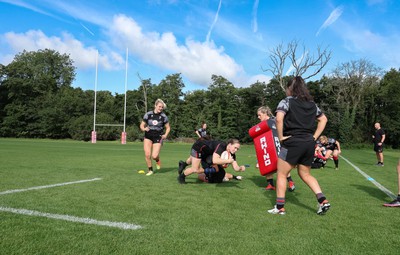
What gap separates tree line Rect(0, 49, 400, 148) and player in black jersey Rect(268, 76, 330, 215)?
5011 centimetres

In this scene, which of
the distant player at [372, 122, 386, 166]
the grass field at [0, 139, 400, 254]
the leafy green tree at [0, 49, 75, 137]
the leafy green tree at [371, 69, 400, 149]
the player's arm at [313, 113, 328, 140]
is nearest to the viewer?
the grass field at [0, 139, 400, 254]

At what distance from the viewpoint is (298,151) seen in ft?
15.0

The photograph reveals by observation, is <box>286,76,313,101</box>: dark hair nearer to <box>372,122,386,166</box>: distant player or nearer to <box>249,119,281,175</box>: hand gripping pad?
<box>249,119,281,175</box>: hand gripping pad

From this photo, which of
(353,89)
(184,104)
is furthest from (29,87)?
(353,89)

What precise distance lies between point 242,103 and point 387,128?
26.2m

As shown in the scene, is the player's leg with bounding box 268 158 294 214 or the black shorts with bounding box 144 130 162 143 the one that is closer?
the player's leg with bounding box 268 158 294 214

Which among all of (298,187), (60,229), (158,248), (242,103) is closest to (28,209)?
(60,229)

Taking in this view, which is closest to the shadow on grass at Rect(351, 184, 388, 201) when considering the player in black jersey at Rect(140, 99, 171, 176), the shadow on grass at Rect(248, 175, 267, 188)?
the shadow on grass at Rect(248, 175, 267, 188)

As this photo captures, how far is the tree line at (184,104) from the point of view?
5528 cm

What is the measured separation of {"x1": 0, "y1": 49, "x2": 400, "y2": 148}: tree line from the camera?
181 feet

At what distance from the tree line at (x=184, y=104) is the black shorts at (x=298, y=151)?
50.2 metres

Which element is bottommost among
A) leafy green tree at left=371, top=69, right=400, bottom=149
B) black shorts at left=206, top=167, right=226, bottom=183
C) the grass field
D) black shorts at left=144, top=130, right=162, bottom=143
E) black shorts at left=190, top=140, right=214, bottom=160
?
the grass field

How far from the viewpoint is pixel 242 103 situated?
6706 centimetres

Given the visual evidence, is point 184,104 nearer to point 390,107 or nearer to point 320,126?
point 390,107
